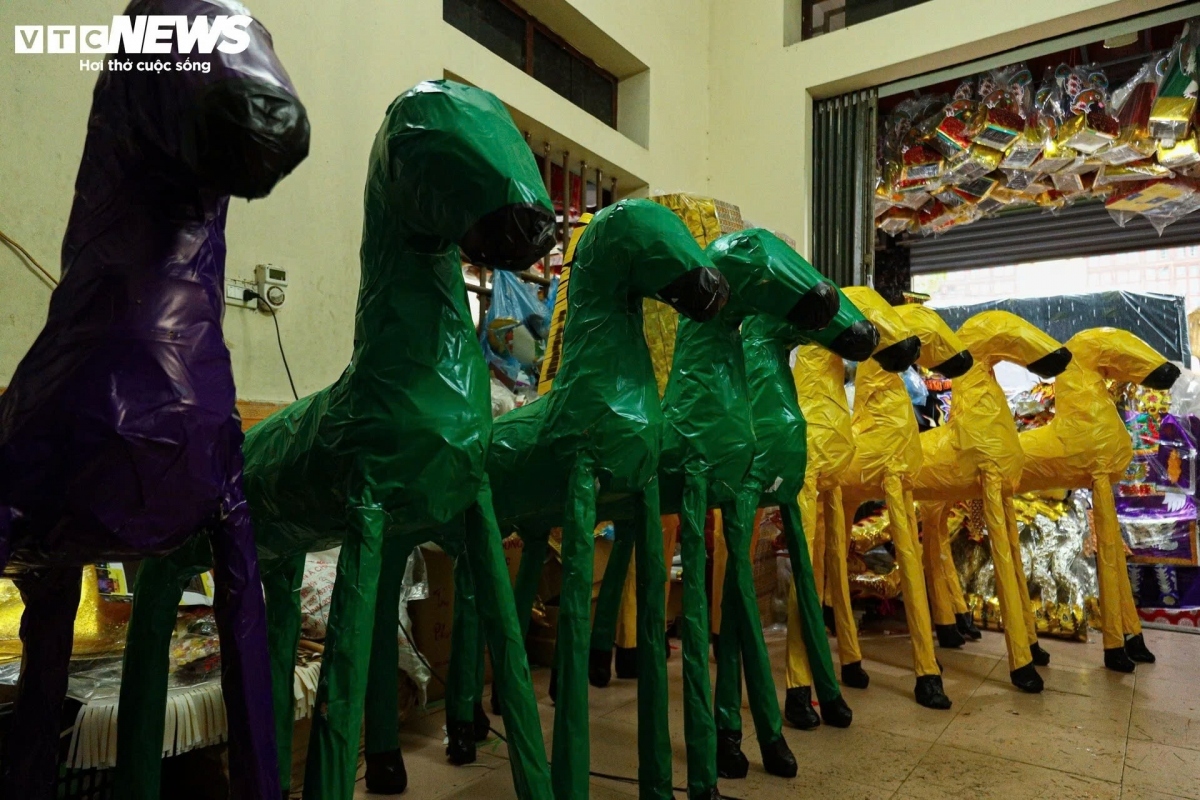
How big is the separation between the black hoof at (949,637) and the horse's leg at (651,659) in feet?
6.50

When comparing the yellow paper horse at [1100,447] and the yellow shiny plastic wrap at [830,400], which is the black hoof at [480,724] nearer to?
the yellow shiny plastic wrap at [830,400]

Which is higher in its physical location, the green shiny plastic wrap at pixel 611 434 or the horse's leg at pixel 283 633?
the green shiny plastic wrap at pixel 611 434

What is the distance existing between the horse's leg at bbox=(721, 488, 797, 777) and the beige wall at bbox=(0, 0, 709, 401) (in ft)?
4.51

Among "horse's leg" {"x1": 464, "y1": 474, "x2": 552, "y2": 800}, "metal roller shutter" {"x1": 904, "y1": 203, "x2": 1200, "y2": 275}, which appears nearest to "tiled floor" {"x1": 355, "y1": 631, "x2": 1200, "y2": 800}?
"horse's leg" {"x1": 464, "y1": 474, "x2": 552, "y2": 800}

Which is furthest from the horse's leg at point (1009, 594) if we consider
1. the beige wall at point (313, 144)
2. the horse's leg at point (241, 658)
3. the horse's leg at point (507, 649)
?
the horse's leg at point (241, 658)

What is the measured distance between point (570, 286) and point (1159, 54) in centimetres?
359

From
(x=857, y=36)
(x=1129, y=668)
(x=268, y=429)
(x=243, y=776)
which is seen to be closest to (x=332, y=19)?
(x=268, y=429)

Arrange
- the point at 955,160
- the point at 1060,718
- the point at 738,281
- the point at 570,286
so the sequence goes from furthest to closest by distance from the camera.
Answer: the point at 955,160 < the point at 1060,718 < the point at 738,281 < the point at 570,286

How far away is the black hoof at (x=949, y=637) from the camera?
10.2 feet

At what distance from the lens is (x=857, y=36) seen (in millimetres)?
4121

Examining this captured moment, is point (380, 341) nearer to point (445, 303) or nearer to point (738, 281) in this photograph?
point (445, 303)

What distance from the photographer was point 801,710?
7.14ft

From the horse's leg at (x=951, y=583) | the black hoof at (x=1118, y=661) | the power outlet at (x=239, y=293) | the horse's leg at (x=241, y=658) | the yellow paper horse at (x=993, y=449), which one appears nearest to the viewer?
the horse's leg at (x=241, y=658)

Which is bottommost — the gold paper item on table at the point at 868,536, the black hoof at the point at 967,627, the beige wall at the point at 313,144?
the black hoof at the point at 967,627
